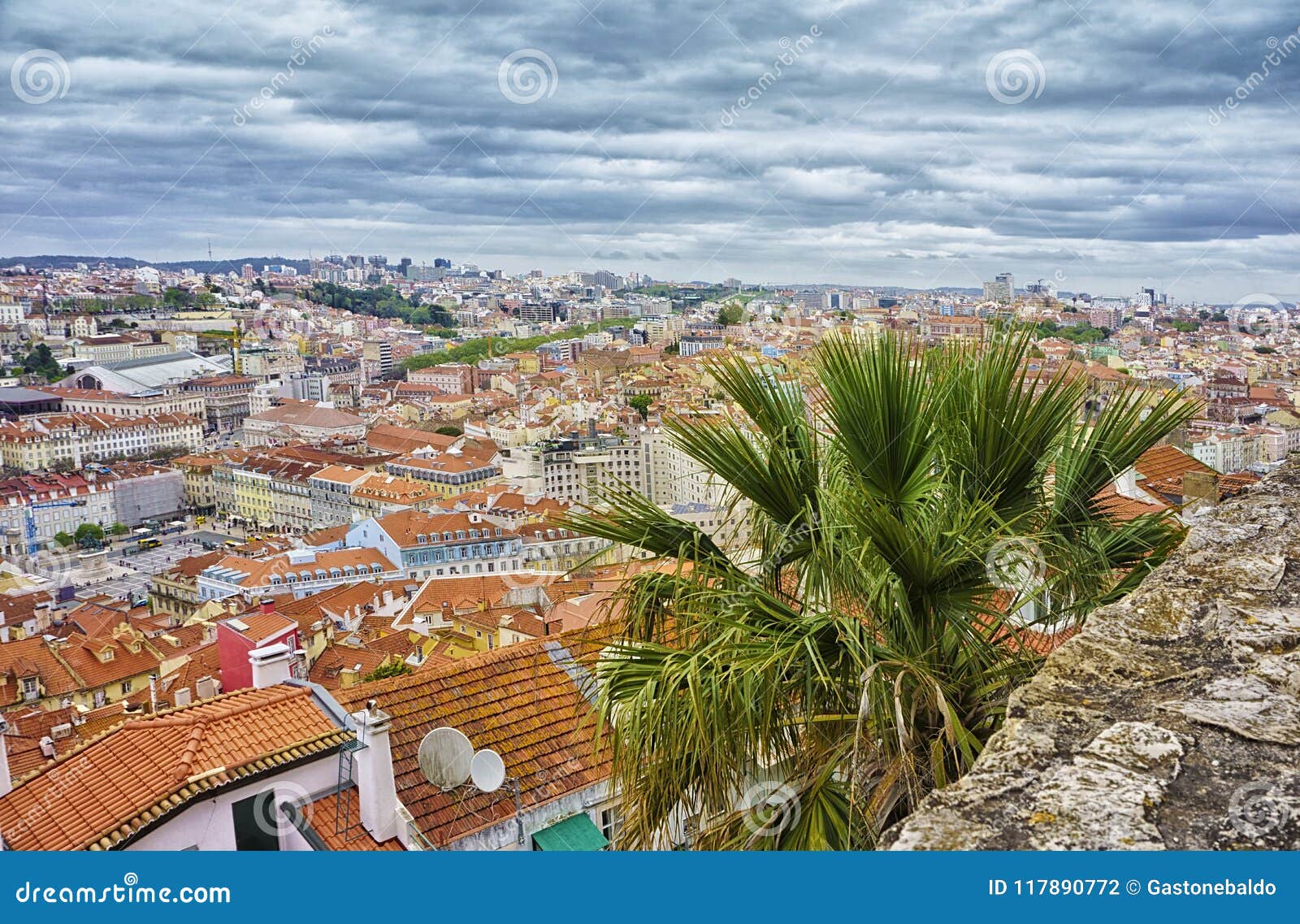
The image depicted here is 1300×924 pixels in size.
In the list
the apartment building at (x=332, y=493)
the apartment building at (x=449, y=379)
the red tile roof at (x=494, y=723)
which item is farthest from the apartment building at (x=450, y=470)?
the red tile roof at (x=494, y=723)

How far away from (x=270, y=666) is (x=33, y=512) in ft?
179

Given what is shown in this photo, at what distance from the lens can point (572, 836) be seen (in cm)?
502

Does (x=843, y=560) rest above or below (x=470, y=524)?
above

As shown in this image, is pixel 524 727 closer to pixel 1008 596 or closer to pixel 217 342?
pixel 1008 596

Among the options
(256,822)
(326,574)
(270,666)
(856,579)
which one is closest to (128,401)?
(326,574)

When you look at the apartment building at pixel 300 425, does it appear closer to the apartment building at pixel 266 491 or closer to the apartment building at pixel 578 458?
the apartment building at pixel 266 491

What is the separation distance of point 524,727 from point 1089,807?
442 cm

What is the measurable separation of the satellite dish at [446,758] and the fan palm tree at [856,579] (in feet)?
7.10

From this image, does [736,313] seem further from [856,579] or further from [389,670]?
[856,579]

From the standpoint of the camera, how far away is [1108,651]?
71.6 inches

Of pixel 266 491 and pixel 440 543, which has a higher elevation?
pixel 440 543

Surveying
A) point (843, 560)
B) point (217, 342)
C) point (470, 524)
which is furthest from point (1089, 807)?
point (217, 342)

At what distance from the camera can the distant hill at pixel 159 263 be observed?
98.9 meters

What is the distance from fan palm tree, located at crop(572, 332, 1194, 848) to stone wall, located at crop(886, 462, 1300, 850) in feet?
1.30
